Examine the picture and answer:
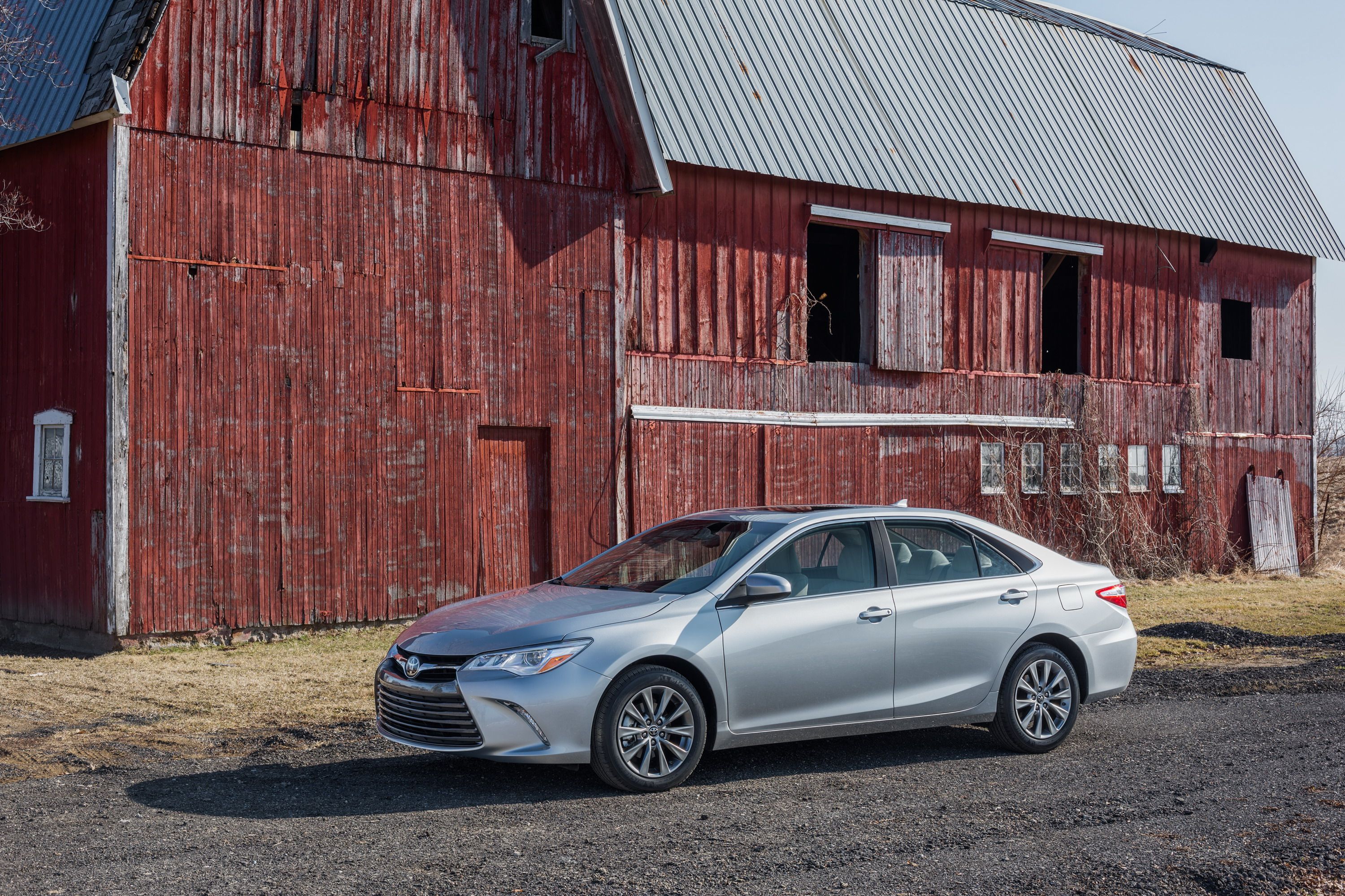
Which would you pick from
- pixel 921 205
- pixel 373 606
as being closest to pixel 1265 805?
pixel 373 606

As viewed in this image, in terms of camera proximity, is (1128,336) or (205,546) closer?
(205,546)

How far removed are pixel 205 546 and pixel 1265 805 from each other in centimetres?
1080

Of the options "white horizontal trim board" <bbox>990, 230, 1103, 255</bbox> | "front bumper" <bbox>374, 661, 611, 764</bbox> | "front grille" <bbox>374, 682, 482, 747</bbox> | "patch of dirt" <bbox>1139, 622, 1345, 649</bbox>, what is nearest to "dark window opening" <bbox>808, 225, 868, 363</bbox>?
"white horizontal trim board" <bbox>990, 230, 1103, 255</bbox>

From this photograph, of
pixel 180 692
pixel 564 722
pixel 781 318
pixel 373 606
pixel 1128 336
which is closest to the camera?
pixel 564 722

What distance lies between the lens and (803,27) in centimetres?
2103

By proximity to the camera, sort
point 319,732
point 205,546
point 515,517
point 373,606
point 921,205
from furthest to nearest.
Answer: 1. point 921,205
2. point 515,517
3. point 373,606
4. point 205,546
5. point 319,732

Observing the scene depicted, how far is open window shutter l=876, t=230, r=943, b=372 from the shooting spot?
19844mm

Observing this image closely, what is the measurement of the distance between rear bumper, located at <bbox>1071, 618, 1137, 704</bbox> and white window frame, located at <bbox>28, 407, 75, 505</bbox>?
10.7 meters

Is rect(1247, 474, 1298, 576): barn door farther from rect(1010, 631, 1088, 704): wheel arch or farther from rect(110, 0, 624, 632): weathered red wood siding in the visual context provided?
rect(1010, 631, 1088, 704): wheel arch

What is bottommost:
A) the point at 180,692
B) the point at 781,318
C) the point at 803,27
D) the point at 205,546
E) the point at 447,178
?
the point at 180,692

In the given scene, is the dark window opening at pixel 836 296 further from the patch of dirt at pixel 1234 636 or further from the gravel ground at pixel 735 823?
the gravel ground at pixel 735 823

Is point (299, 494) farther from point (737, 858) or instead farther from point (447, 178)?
point (737, 858)

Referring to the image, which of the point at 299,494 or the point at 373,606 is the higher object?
the point at 299,494

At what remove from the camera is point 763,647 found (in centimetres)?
762
